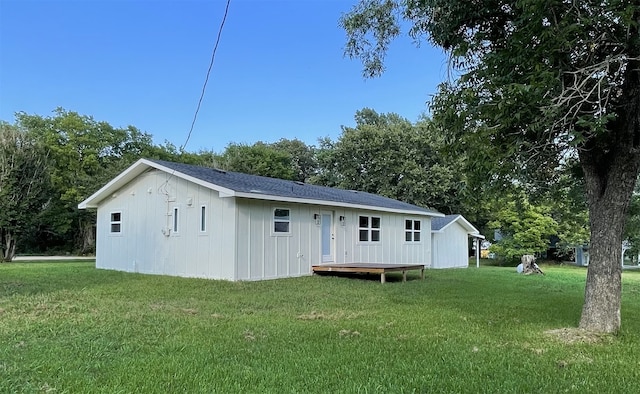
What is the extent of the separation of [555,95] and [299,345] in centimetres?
399

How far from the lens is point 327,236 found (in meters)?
15.2

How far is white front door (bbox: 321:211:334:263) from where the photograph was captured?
15.0 m

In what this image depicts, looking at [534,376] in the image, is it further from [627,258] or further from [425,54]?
[627,258]

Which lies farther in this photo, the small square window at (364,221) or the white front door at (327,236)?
the small square window at (364,221)

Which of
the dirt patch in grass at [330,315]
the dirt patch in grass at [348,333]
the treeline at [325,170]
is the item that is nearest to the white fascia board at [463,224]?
the treeline at [325,170]

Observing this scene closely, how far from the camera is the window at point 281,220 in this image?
43.5 feet

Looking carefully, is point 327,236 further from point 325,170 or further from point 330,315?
point 325,170

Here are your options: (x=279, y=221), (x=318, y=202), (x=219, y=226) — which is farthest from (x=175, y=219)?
(x=318, y=202)

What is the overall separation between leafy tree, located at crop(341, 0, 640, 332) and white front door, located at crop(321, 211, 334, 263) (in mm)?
8787

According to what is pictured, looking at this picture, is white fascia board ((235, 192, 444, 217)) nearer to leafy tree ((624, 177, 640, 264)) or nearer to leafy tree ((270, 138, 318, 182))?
leafy tree ((624, 177, 640, 264))

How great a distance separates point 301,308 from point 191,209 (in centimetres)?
651

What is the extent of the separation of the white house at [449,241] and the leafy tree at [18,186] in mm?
18219

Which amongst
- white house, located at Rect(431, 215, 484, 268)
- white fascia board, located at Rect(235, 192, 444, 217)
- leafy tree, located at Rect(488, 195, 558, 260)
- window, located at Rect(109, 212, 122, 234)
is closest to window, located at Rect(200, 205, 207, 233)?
white fascia board, located at Rect(235, 192, 444, 217)

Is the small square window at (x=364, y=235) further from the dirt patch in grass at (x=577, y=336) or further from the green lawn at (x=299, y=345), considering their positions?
the dirt patch in grass at (x=577, y=336)
